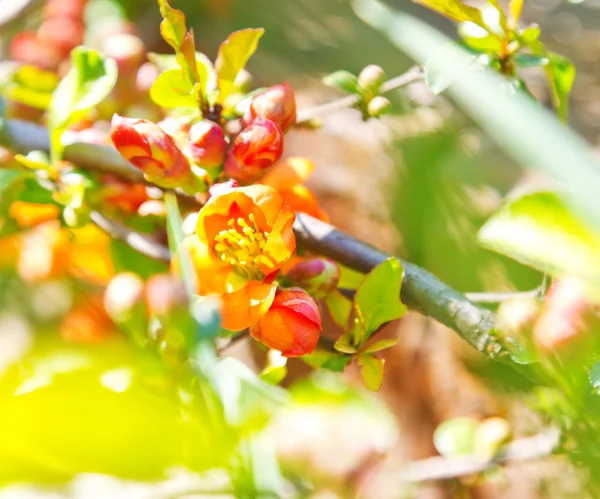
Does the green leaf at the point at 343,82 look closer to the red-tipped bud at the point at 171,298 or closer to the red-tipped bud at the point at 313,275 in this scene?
the red-tipped bud at the point at 313,275

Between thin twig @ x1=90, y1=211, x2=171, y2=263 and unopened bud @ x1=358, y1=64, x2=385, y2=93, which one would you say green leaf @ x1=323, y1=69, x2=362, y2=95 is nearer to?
unopened bud @ x1=358, y1=64, x2=385, y2=93

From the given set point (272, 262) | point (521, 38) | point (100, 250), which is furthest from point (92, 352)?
point (521, 38)

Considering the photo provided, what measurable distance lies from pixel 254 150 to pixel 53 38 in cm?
80

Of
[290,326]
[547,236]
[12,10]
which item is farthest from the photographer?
[12,10]

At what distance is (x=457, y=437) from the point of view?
2.47ft

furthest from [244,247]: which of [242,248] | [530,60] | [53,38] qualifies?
[53,38]

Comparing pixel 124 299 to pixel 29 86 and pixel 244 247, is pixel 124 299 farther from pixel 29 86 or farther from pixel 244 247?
pixel 29 86

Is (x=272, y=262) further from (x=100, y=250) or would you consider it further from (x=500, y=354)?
(x=100, y=250)

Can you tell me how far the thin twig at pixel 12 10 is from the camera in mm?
928

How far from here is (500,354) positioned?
506 mm

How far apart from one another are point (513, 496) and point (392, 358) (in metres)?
0.29

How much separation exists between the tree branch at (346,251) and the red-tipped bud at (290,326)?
10 centimetres

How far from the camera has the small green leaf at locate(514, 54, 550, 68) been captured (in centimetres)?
61

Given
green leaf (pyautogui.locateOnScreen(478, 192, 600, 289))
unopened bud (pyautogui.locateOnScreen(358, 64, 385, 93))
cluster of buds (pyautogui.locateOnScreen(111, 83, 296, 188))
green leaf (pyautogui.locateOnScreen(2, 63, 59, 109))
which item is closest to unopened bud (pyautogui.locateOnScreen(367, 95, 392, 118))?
unopened bud (pyautogui.locateOnScreen(358, 64, 385, 93))
